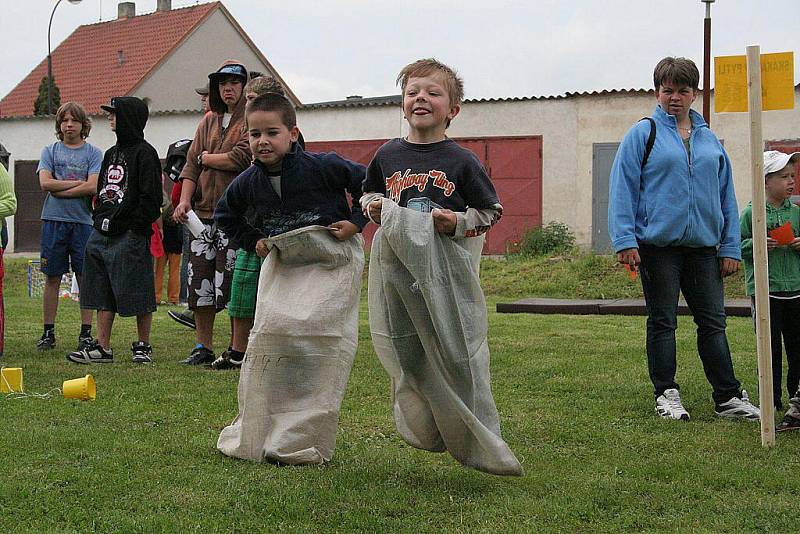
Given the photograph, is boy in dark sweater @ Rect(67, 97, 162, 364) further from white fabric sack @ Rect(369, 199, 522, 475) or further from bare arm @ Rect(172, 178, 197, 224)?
white fabric sack @ Rect(369, 199, 522, 475)

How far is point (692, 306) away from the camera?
6.13m

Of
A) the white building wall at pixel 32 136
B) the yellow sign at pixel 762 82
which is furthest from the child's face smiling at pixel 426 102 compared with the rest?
the white building wall at pixel 32 136

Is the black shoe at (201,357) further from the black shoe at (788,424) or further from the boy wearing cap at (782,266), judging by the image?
the black shoe at (788,424)

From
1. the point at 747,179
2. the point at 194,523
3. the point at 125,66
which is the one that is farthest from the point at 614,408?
the point at 125,66

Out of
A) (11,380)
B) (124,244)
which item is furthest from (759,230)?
(124,244)

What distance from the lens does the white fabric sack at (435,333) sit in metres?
4.11

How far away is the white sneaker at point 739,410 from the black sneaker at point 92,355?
14.7 feet

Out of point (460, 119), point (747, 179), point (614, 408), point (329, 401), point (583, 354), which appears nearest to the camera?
point (329, 401)

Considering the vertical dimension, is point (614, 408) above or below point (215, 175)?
below

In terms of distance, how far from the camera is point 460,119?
80.0ft

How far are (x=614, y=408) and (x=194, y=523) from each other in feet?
10.2

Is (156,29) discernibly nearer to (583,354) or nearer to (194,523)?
(583,354)

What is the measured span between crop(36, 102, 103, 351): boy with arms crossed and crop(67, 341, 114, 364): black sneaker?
1.04 m

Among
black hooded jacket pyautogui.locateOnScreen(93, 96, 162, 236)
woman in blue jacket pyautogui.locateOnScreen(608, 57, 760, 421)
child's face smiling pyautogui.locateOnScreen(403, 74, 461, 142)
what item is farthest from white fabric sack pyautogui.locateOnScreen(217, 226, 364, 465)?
black hooded jacket pyautogui.locateOnScreen(93, 96, 162, 236)
